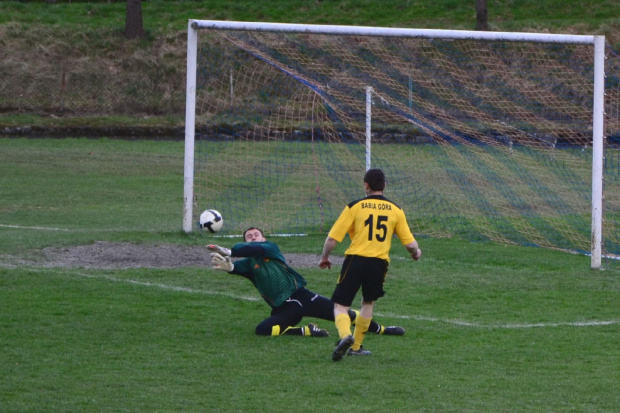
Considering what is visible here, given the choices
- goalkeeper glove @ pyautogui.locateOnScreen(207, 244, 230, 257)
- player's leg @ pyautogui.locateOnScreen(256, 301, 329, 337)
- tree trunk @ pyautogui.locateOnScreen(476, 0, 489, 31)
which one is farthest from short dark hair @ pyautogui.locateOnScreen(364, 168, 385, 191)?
tree trunk @ pyautogui.locateOnScreen(476, 0, 489, 31)

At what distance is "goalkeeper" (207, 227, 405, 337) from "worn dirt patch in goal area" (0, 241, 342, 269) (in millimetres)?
3508

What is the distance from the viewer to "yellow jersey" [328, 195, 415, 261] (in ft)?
25.6

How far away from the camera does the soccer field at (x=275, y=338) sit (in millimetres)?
6746

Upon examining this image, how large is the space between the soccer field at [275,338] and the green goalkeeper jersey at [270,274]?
1.46 ft

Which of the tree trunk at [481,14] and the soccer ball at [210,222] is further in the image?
the tree trunk at [481,14]

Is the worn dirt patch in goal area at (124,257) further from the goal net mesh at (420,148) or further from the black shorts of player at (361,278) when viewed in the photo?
the black shorts of player at (361,278)

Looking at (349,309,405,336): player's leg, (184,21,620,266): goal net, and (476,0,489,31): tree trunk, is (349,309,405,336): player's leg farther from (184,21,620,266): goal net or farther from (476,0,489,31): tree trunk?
(476,0,489,31): tree trunk

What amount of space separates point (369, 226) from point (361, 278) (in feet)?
1.43

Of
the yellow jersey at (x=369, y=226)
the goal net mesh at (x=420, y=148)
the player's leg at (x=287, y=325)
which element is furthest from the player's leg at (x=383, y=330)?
the goal net mesh at (x=420, y=148)

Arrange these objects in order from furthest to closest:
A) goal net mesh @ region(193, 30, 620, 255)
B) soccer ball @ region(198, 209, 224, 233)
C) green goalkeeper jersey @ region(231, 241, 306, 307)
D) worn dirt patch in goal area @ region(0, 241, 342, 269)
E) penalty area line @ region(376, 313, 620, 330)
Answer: goal net mesh @ region(193, 30, 620, 255) < soccer ball @ region(198, 209, 224, 233) < worn dirt patch in goal area @ region(0, 241, 342, 269) < penalty area line @ region(376, 313, 620, 330) < green goalkeeper jersey @ region(231, 241, 306, 307)

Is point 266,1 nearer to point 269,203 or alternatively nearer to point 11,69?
point 11,69

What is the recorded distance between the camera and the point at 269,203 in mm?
18516

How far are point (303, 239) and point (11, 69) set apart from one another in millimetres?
24891

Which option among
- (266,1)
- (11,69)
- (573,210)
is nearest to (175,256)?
(573,210)
